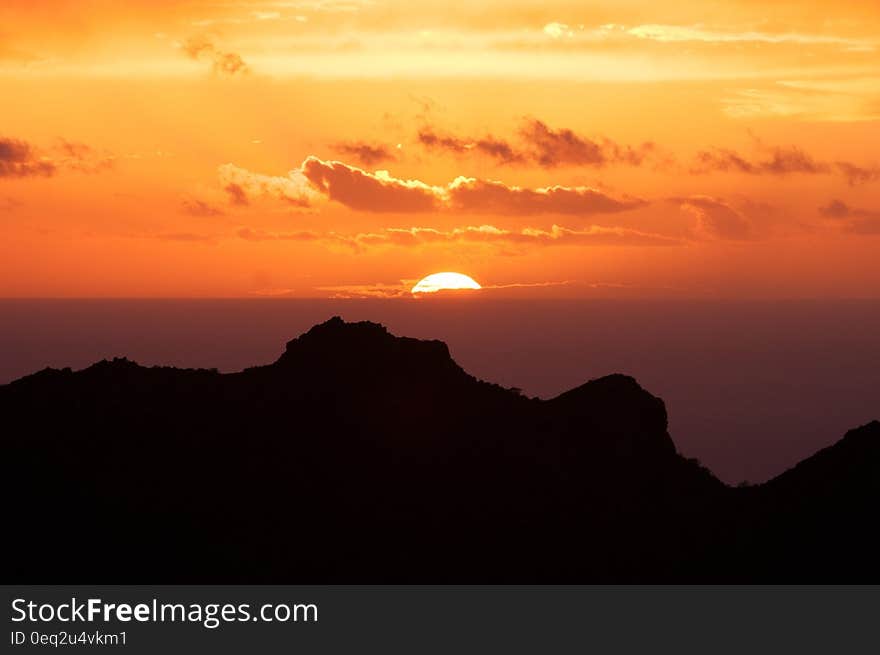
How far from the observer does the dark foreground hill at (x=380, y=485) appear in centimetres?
5534

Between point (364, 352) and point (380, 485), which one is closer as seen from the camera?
point (380, 485)

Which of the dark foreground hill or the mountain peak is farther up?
the mountain peak

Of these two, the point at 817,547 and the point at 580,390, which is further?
the point at 580,390

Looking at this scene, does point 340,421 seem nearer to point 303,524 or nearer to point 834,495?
point 303,524

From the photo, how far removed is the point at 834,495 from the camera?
58656 millimetres

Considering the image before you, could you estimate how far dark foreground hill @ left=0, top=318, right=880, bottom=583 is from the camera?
55.3m

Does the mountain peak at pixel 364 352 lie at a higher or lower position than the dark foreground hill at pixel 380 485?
higher

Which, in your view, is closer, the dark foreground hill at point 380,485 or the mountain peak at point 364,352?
the dark foreground hill at point 380,485

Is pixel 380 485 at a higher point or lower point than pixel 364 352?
lower

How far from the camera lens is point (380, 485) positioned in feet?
198

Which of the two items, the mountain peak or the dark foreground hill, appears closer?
the dark foreground hill
